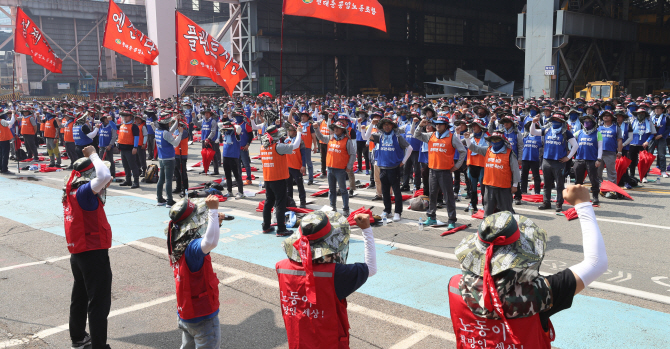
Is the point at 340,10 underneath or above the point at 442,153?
above

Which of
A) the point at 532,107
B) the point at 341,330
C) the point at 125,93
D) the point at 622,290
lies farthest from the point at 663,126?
the point at 125,93

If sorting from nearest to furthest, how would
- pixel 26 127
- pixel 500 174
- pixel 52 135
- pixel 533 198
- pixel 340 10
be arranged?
1. pixel 500 174
2. pixel 533 198
3. pixel 340 10
4. pixel 52 135
5. pixel 26 127

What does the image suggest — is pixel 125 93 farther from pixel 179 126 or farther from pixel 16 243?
pixel 16 243

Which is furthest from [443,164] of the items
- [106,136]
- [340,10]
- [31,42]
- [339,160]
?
[31,42]

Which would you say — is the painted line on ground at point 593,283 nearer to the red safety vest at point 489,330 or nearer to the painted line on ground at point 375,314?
the painted line on ground at point 375,314

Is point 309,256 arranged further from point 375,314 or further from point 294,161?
point 294,161

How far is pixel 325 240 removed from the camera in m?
3.29

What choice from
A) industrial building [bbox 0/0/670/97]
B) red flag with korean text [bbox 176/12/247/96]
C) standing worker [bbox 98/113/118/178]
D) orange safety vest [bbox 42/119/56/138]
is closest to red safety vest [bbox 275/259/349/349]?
red flag with korean text [bbox 176/12/247/96]

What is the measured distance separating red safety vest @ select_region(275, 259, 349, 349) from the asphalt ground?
1873 mm

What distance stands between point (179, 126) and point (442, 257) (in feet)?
26.6

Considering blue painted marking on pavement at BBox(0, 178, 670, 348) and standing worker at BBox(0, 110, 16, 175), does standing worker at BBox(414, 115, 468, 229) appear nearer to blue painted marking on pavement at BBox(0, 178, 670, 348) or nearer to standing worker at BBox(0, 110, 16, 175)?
blue painted marking on pavement at BBox(0, 178, 670, 348)

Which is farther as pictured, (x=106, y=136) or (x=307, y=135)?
(x=106, y=136)

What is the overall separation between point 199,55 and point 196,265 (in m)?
12.1

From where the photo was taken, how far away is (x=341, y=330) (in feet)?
11.1
